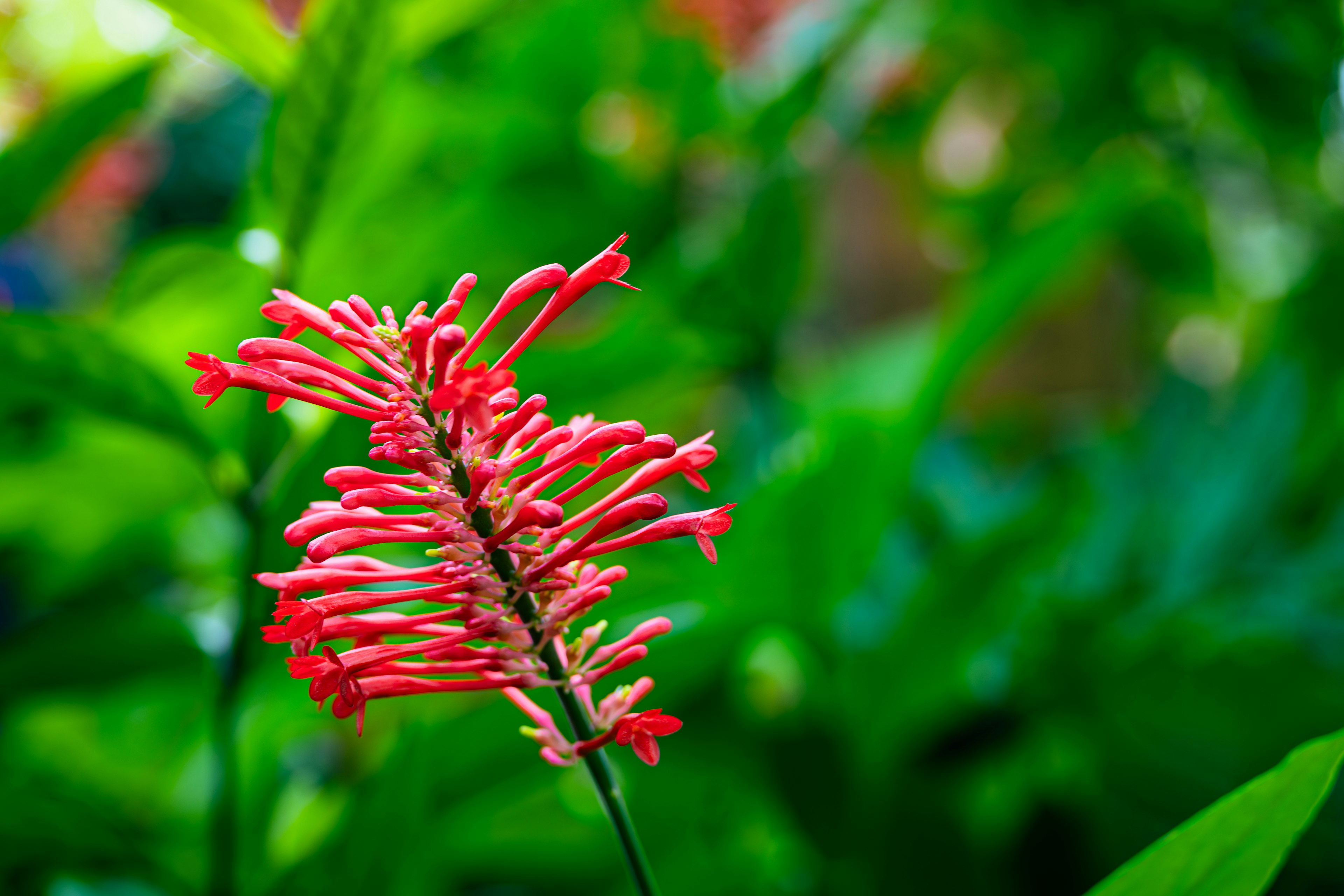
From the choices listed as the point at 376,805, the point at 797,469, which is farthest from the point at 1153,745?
the point at 376,805

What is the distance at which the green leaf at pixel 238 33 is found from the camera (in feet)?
1.87

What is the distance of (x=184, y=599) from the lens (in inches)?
38.6

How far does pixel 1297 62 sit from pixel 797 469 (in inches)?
27.4

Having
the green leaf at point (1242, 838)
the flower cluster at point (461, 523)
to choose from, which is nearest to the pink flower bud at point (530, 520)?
the flower cluster at point (461, 523)

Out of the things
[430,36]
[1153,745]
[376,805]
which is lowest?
[1153,745]

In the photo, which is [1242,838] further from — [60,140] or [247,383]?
[60,140]

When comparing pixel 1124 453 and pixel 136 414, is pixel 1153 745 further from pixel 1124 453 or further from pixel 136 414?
pixel 136 414

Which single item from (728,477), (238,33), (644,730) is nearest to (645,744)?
(644,730)

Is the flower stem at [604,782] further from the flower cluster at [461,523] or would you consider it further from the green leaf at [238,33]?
the green leaf at [238,33]

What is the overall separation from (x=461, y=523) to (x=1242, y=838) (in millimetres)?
245

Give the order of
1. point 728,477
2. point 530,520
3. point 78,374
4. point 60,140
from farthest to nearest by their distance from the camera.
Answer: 1. point 728,477
2. point 60,140
3. point 78,374
4. point 530,520

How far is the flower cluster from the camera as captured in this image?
246mm

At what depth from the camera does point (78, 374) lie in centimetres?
45

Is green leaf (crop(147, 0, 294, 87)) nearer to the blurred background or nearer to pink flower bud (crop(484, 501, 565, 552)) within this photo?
the blurred background
